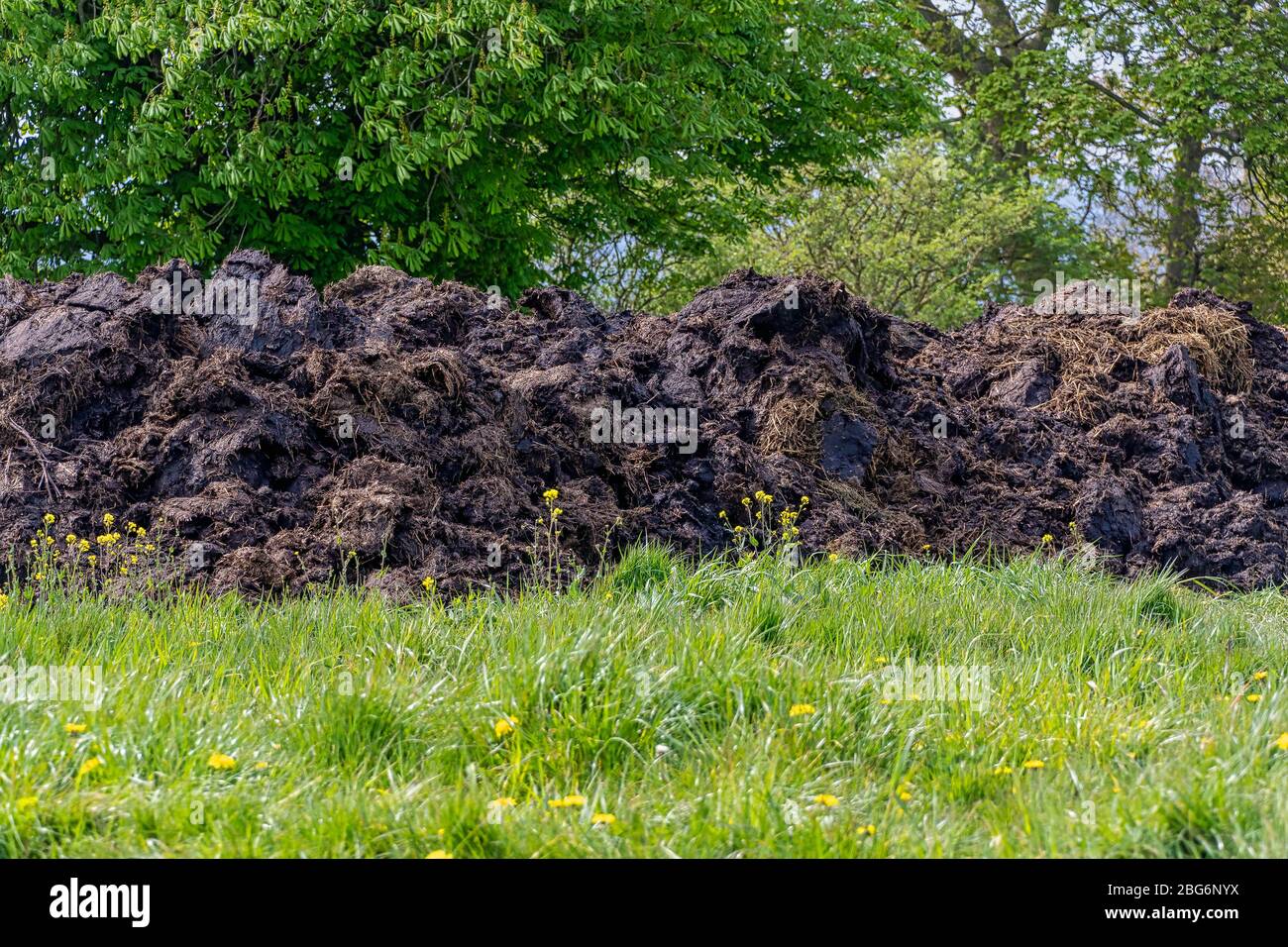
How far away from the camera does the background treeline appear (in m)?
10.9

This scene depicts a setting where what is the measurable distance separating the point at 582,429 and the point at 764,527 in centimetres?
113

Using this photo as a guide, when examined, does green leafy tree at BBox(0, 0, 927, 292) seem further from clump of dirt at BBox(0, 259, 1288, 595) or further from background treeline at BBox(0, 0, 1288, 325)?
clump of dirt at BBox(0, 259, 1288, 595)

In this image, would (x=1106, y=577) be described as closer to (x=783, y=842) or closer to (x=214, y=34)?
(x=783, y=842)

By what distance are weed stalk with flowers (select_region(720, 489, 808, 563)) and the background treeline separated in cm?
569

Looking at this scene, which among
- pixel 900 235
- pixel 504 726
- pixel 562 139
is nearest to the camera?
pixel 504 726

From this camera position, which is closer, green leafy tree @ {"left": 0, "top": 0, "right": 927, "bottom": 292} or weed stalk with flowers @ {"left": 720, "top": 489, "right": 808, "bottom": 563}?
weed stalk with flowers @ {"left": 720, "top": 489, "right": 808, "bottom": 563}

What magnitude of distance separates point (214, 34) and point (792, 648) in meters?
8.41

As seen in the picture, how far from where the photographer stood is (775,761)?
3.27 meters

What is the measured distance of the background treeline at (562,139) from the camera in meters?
10.9

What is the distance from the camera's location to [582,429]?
6.72m

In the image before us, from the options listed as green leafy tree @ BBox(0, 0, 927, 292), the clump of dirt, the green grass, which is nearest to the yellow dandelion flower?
the green grass

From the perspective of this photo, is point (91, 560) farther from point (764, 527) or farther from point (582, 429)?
point (764, 527)

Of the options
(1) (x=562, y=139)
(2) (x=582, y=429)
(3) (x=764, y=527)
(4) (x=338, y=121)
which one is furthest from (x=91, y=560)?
(1) (x=562, y=139)
